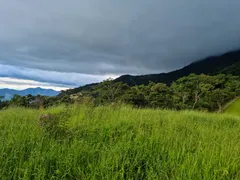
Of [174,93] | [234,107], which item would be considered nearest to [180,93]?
[174,93]

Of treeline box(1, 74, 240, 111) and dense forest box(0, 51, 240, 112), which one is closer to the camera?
dense forest box(0, 51, 240, 112)

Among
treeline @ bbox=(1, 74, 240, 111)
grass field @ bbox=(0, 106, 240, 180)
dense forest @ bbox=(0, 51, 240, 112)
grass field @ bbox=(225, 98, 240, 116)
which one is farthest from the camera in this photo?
grass field @ bbox=(225, 98, 240, 116)

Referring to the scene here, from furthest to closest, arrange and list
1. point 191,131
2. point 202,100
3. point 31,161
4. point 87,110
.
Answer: point 202,100, point 87,110, point 191,131, point 31,161

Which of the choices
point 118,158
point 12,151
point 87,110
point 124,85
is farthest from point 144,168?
point 124,85

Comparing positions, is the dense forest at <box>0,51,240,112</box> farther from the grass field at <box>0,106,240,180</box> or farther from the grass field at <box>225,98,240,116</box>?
the grass field at <box>0,106,240,180</box>

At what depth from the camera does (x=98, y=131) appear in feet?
14.5

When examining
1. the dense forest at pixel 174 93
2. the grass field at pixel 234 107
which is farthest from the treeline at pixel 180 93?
the grass field at pixel 234 107

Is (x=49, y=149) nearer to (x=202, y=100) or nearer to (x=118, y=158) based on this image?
(x=118, y=158)

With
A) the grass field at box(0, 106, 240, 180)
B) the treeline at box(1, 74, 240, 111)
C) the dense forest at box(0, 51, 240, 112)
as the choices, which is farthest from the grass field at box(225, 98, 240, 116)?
the grass field at box(0, 106, 240, 180)

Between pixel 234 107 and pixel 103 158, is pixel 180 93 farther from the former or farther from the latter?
pixel 103 158

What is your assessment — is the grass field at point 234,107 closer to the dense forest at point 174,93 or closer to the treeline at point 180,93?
the dense forest at point 174,93

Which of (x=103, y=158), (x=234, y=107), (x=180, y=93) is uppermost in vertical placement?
(x=180, y=93)

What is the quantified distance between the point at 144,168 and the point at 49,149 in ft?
4.96

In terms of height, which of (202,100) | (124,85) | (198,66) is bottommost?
(202,100)
